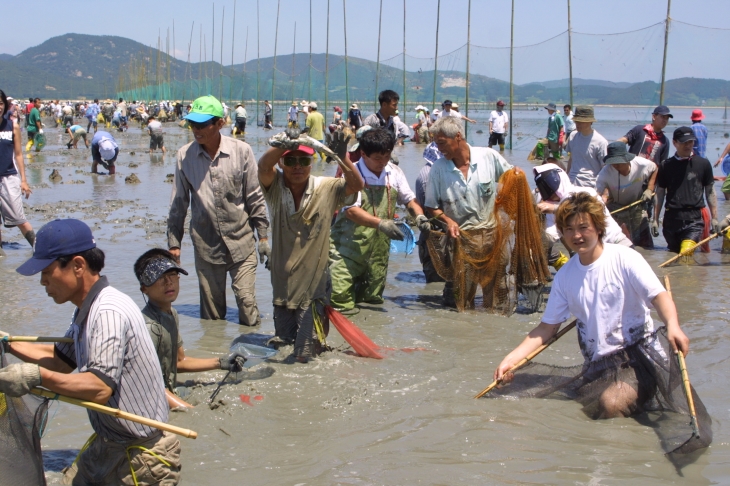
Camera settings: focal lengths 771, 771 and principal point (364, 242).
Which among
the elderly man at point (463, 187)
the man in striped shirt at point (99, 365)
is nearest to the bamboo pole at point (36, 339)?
the man in striped shirt at point (99, 365)

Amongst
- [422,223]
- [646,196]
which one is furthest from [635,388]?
[646,196]

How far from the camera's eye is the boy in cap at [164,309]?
414cm

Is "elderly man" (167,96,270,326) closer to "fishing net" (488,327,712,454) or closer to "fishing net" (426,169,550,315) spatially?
"fishing net" (426,169,550,315)

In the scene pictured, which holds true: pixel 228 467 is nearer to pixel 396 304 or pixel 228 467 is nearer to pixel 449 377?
pixel 449 377

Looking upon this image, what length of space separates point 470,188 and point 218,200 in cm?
231

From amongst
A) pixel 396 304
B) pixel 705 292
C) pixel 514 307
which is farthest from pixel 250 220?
pixel 705 292

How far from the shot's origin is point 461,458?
3.97 m

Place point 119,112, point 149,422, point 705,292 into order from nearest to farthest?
point 149,422 < point 705,292 < point 119,112

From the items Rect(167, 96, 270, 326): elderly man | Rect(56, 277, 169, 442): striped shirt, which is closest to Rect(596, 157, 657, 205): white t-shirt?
Rect(167, 96, 270, 326): elderly man

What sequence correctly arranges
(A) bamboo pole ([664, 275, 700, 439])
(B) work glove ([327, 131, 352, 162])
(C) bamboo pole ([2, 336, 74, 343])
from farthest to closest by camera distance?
(B) work glove ([327, 131, 352, 162]), (A) bamboo pole ([664, 275, 700, 439]), (C) bamboo pole ([2, 336, 74, 343])

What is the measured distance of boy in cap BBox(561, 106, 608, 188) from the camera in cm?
879

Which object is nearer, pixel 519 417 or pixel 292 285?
pixel 519 417

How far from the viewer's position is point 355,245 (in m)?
6.91

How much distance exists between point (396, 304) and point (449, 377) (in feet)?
7.55
